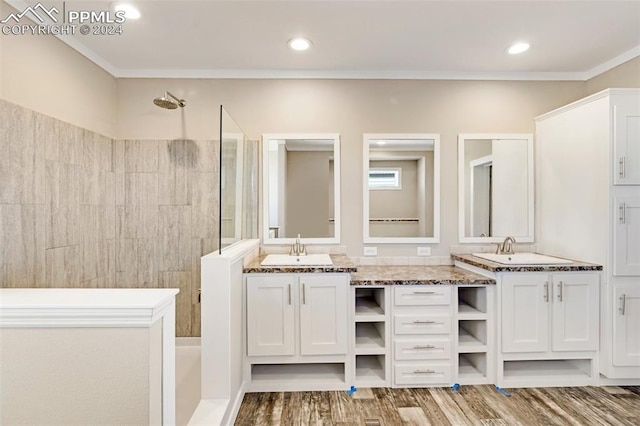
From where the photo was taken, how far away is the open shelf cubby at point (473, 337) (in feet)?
8.02

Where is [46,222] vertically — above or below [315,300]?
above

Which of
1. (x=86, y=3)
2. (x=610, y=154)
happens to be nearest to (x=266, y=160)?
(x=86, y=3)

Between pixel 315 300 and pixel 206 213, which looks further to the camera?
pixel 206 213

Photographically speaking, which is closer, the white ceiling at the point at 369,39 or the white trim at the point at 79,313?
the white trim at the point at 79,313

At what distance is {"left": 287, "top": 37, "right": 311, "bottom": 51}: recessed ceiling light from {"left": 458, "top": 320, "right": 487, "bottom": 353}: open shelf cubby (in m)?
2.54

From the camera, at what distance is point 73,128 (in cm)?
238

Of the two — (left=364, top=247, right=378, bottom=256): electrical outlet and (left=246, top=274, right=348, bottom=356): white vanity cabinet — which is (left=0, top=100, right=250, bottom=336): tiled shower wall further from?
(left=364, top=247, right=378, bottom=256): electrical outlet

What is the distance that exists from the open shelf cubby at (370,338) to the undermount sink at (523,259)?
1098mm

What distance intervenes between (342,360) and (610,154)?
2.48 metres

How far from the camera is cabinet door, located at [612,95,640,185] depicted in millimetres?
2324

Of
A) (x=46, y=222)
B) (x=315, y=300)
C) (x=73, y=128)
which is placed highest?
(x=73, y=128)

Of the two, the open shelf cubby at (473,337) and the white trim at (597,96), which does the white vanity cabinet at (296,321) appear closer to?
the open shelf cubby at (473,337)

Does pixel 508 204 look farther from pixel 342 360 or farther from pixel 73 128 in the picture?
pixel 73 128

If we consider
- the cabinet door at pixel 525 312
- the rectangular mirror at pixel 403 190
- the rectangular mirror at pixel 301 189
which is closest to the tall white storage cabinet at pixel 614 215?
the cabinet door at pixel 525 312
